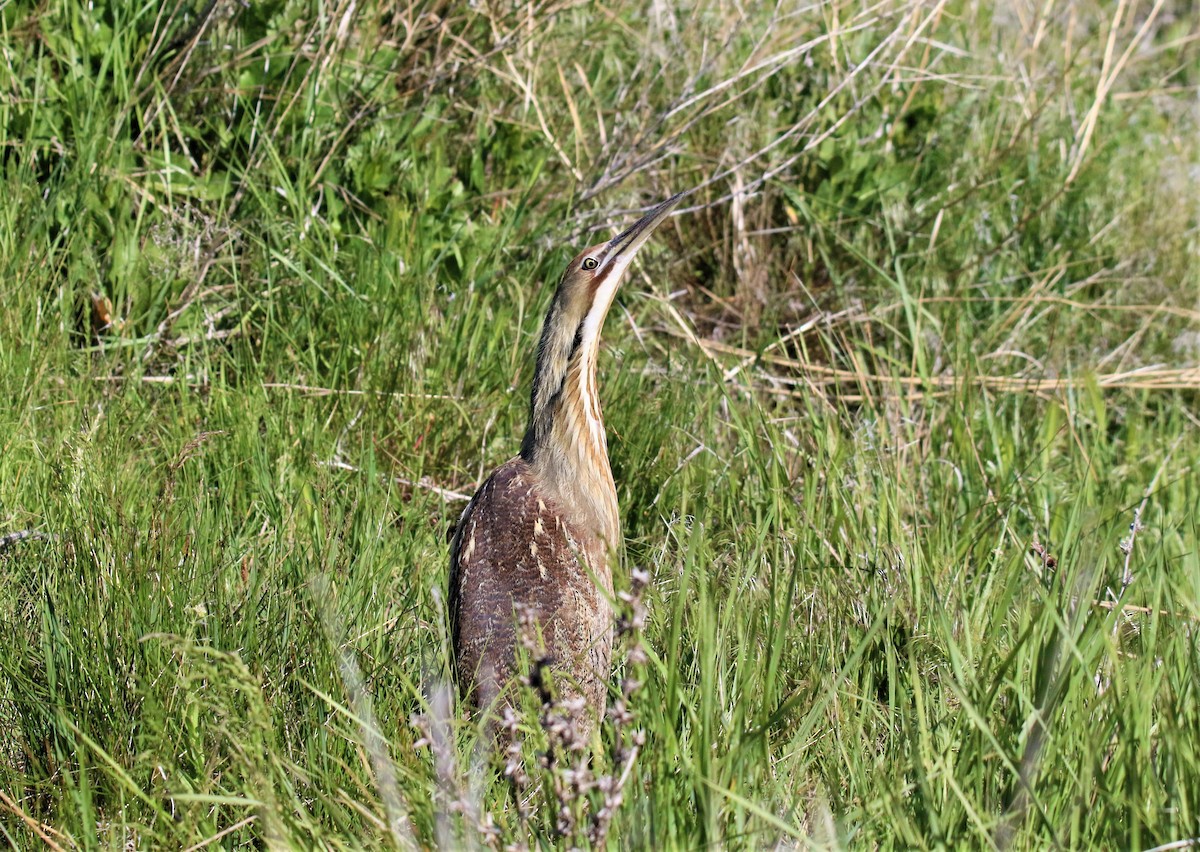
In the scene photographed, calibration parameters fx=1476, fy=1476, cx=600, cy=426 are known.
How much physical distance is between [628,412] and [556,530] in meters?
0.87

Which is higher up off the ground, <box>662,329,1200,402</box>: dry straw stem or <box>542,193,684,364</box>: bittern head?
<box>542,193,684,364</box>: bittern head

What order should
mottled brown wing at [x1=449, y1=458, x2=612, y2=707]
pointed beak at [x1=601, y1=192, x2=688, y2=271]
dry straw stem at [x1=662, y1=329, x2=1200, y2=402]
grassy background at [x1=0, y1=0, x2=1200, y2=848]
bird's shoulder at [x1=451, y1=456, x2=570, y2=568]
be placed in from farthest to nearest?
dry straw stem at [x1=662, y1=329, x2=1200, y2=402] < pointed beak at [x1=601, y1=192, x2=688, y2=271] < bird's shoulder at [x1=451, y1=456, x2=570, y2=568] < mottled brown wing at [x1=449, y1=458, x2=612, y2=707] < grassy background at [x1=0, y1=0, x2=1200, y2=848]

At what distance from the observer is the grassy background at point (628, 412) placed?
2.30 meters

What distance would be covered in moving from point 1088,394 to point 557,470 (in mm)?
2058

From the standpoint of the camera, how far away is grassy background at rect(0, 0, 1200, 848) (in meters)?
2.30

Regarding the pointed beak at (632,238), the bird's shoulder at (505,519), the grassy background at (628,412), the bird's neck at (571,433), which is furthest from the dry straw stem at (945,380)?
the bird's shoulder at (505,519)

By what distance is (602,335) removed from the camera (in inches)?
171

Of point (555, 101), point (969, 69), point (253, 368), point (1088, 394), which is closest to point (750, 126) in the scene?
point (555, 101)

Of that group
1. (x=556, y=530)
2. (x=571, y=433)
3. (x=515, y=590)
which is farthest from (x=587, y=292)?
(x=515, y=590)

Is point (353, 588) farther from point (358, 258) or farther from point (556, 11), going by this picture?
point (556, 11)

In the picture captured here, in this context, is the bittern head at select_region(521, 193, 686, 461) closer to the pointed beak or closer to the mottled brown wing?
the pointed beak

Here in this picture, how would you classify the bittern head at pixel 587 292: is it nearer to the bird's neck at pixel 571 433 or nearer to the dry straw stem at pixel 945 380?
the bird's neck at pixel 571 433

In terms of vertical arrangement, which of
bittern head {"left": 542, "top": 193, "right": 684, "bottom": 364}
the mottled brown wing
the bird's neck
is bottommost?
the mottled brown wing

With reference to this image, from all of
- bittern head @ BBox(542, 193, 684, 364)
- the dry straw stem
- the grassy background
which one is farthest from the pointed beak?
the dry straw stem
